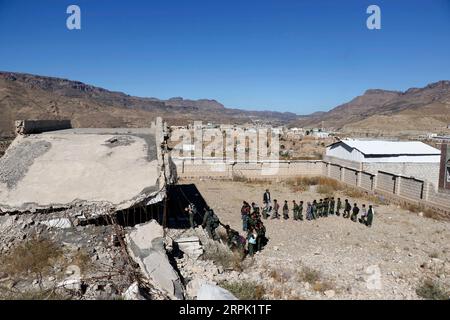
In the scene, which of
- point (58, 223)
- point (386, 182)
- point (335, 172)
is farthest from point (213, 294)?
point (335, 172)

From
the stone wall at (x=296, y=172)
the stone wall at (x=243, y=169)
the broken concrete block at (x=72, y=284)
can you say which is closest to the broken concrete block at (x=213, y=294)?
the broken concrete block at (x=72, y=284)

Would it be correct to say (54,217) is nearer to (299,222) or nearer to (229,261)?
(229,261)

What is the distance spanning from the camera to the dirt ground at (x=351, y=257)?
7.36 meters

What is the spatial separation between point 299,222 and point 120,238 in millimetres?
7927

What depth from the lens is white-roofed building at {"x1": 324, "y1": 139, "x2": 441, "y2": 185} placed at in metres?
20.6

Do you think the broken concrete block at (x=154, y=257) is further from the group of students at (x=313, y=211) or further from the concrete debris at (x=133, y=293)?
the group of students at (x=313, y=211)

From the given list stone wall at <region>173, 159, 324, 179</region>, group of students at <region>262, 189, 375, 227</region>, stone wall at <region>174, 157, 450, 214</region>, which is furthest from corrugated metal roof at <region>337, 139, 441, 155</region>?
group of students at <region>262, 189, 375, 227</region>

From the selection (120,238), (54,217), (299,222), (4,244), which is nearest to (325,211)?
(299,222)

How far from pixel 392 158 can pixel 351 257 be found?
14654 mm

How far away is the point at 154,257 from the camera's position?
712cm

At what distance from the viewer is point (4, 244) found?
7.59m

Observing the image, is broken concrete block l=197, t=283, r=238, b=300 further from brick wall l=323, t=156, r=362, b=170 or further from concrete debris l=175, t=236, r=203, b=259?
brick wall l=323, t=156, r=362, b=170

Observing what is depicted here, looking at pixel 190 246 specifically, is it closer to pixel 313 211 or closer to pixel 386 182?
pixel 313 211

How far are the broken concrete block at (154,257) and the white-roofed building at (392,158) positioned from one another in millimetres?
15429
